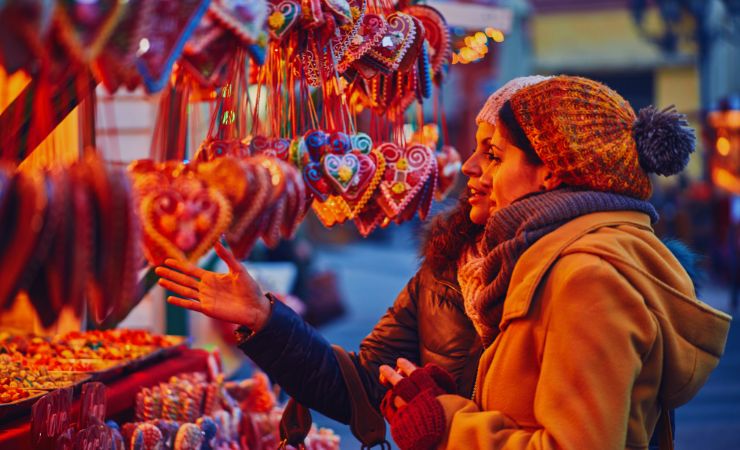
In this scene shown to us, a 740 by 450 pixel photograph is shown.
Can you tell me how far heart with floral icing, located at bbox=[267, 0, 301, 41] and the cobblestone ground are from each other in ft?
2.54

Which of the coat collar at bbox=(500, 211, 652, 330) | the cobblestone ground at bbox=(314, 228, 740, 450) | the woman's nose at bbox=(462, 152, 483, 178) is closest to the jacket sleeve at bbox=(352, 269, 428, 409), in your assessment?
the cobblestone ground at bbox=(314, 228, 740, 450)

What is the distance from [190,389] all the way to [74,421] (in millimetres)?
419

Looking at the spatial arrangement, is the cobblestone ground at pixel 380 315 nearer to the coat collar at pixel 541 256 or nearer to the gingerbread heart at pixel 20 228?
the coat collar at pixel 541 256

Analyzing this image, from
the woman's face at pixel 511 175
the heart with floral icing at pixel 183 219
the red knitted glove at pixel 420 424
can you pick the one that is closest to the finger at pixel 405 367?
the red knitted glove at pixel 420 424

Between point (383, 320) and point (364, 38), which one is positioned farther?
point (383, 320)

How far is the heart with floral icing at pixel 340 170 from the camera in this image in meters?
1.87

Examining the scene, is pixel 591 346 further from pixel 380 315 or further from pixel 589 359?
pixel 380 315

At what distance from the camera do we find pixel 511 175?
67.7 inches

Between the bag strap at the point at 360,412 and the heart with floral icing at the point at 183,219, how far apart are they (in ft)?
2.44

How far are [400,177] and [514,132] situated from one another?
40cm

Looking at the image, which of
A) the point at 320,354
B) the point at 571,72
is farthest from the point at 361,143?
the point at 571,72

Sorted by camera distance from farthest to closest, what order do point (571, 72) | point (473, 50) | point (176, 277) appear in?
point (571, 72)
point (473, 50)
point (176, 277)

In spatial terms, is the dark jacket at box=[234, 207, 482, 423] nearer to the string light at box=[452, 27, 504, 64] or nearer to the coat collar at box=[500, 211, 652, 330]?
the coat collar at box=[500, 211, 652, 330]

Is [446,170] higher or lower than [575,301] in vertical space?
higher
